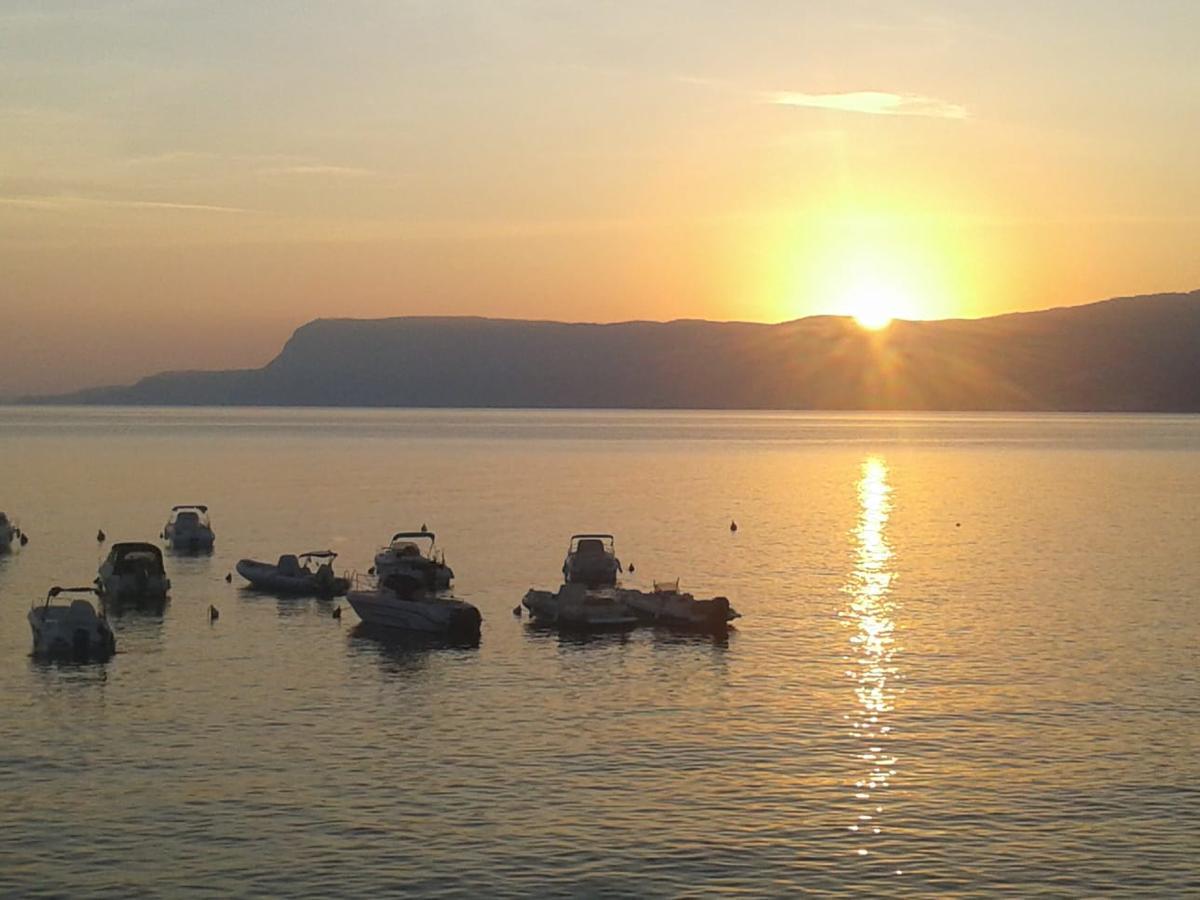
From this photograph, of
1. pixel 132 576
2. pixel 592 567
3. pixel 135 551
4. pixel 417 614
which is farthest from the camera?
→ pixel 592 567

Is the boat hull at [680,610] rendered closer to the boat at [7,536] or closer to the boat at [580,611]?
the boat at [580,611]

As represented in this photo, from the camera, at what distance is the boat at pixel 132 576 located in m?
79.6

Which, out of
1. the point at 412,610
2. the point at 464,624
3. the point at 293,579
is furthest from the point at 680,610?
the point at 293,579

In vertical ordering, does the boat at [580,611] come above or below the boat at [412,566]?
below

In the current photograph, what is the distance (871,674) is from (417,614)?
22613mm

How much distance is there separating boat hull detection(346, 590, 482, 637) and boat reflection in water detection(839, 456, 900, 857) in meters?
18.1

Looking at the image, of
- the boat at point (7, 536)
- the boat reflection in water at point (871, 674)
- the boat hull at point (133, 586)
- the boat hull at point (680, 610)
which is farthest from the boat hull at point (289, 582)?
the boat reflection in water at point (871, 674)

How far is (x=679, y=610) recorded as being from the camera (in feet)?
233

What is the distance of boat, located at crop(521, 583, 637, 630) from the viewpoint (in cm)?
7025

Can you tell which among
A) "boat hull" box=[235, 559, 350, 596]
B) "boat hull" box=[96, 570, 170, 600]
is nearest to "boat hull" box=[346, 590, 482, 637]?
"boat hull" box=[235, 559, 350, 596]

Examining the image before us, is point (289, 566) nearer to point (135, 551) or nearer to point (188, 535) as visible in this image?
point (135, 551)

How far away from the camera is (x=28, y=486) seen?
183 m

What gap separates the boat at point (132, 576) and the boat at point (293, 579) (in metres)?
6.28

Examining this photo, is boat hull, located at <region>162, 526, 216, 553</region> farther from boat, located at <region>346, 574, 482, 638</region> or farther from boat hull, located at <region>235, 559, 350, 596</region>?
boat, located at <region>346, 574, 482, 638</region>
